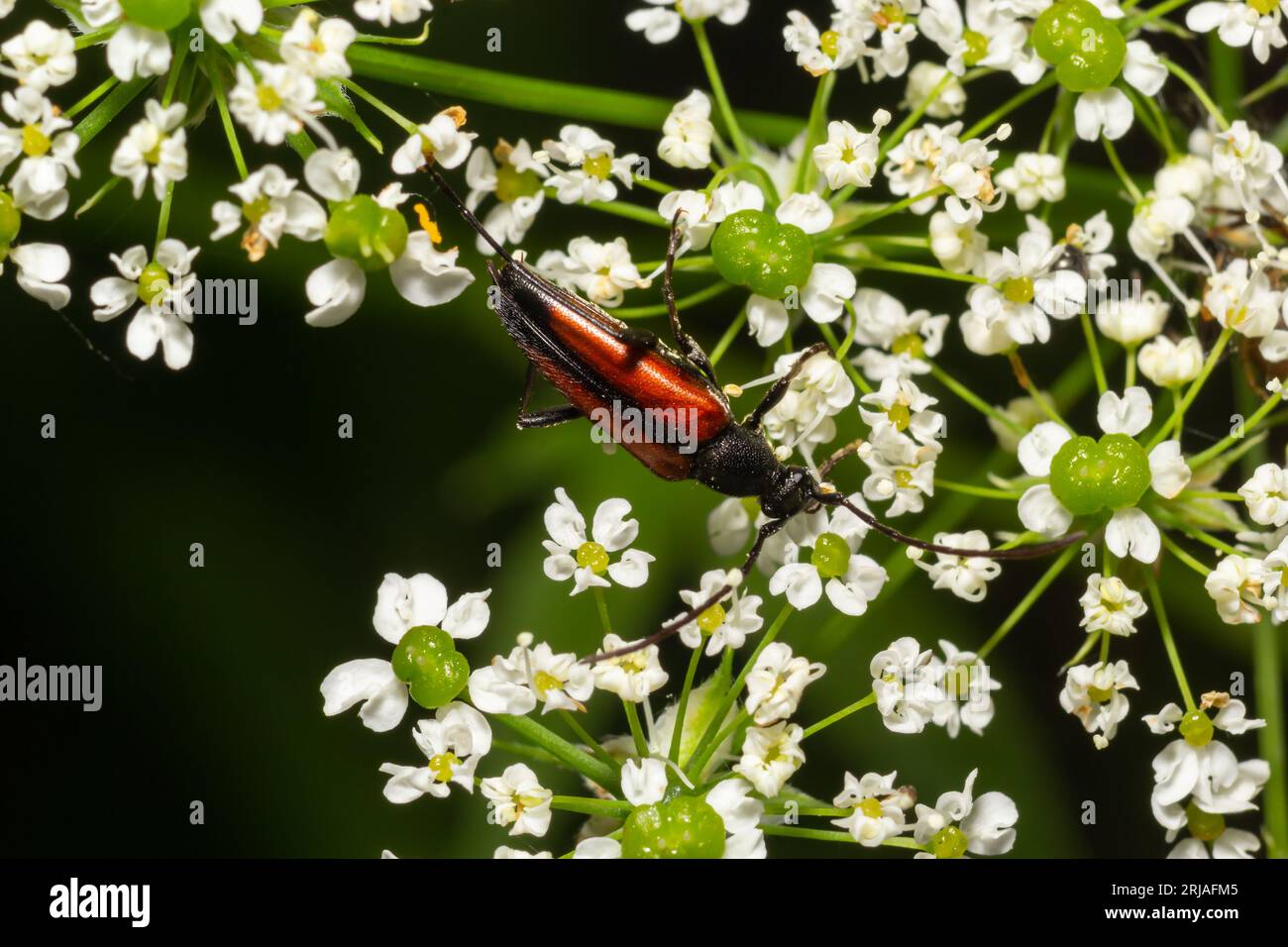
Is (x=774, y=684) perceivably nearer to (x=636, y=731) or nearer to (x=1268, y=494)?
(x=636, y=731)

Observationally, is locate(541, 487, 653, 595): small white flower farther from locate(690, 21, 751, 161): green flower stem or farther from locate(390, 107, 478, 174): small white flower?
locate(690, 21, 751, 161): green flower stem

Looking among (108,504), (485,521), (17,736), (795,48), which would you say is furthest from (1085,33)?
(17,736)

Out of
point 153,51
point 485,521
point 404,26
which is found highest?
point 404,26

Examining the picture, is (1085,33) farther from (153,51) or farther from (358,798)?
(358,798)

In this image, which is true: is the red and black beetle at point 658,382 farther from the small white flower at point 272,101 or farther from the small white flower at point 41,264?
the small white flower at point 41,264

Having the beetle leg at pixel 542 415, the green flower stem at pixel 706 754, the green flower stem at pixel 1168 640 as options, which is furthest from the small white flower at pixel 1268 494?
the beetle leg at pixel 542 415
